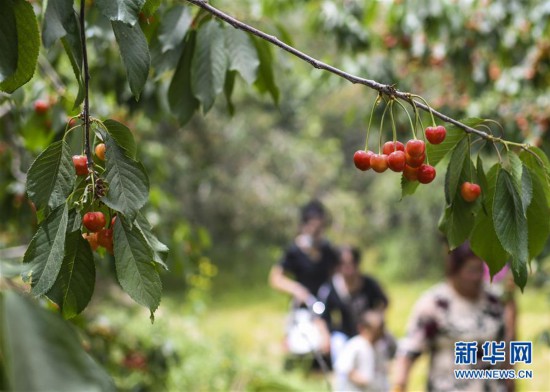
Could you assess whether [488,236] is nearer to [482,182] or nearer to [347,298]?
[482,182]

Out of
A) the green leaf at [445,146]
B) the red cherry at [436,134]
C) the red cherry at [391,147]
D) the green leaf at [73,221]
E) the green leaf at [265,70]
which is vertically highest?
the green leaf at [265,70]

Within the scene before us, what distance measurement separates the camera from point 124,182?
80cm

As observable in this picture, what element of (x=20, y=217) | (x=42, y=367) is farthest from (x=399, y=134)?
(x=42, y=367)

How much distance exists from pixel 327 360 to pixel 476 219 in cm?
359

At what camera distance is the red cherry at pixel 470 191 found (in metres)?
0.96

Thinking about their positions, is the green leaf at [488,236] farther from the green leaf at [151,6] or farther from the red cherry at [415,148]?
the green leaf at [151,6]

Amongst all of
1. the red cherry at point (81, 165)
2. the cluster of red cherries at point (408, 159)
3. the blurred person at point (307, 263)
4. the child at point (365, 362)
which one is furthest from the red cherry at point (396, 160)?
the blurred person at point (307, 263)

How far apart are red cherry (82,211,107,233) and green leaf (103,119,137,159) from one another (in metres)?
0.10

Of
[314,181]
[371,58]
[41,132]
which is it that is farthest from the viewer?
[314,181]

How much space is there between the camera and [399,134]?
3.60 meters

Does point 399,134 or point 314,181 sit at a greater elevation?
point 314,181

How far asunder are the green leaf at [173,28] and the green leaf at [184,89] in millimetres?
27

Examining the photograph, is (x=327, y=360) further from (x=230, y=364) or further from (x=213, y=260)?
(x=213, y=260)

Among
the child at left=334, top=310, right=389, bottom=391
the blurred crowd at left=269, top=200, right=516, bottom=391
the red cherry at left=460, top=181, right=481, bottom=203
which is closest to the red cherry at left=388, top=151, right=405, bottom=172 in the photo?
the red cherry at left=460, top=181, right=481, bottom=203
